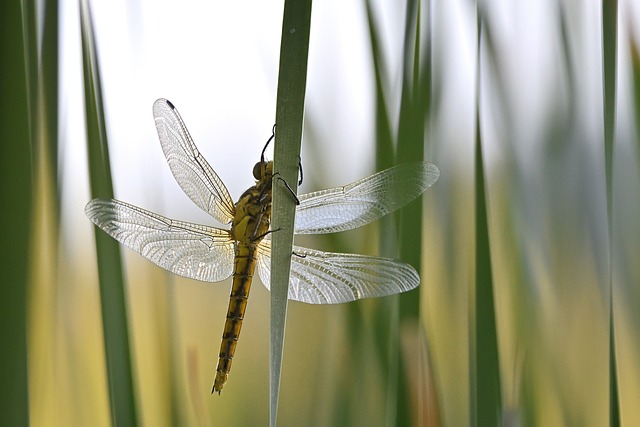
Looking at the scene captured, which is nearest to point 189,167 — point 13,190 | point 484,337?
point 13,190

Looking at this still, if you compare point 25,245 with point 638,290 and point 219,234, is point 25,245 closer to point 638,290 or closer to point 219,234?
point 219,234

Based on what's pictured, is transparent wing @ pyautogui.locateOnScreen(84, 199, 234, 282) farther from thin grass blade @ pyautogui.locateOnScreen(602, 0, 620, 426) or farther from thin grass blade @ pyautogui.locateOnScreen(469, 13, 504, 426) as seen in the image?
thin grass blade @ pyautogui.locateOnScreen(602, 0, 620, 426)

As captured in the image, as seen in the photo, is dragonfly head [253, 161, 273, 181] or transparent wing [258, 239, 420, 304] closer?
transparent wing [258, 239, 420, 304]

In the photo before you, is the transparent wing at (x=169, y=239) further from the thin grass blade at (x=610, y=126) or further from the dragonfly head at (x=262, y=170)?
the thin grass blade at (x=610, y=126)

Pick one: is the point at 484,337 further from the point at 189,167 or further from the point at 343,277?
the point at 189,167

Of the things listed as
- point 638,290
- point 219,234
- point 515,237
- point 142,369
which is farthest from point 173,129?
point 638,290

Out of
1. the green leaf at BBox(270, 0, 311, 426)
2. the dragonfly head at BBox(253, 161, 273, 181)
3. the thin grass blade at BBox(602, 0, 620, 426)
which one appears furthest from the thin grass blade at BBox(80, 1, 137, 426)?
the thin grass blade at BBox(602, 0, 620, 426)

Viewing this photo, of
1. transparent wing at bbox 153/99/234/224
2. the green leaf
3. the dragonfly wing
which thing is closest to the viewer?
the green leaf
